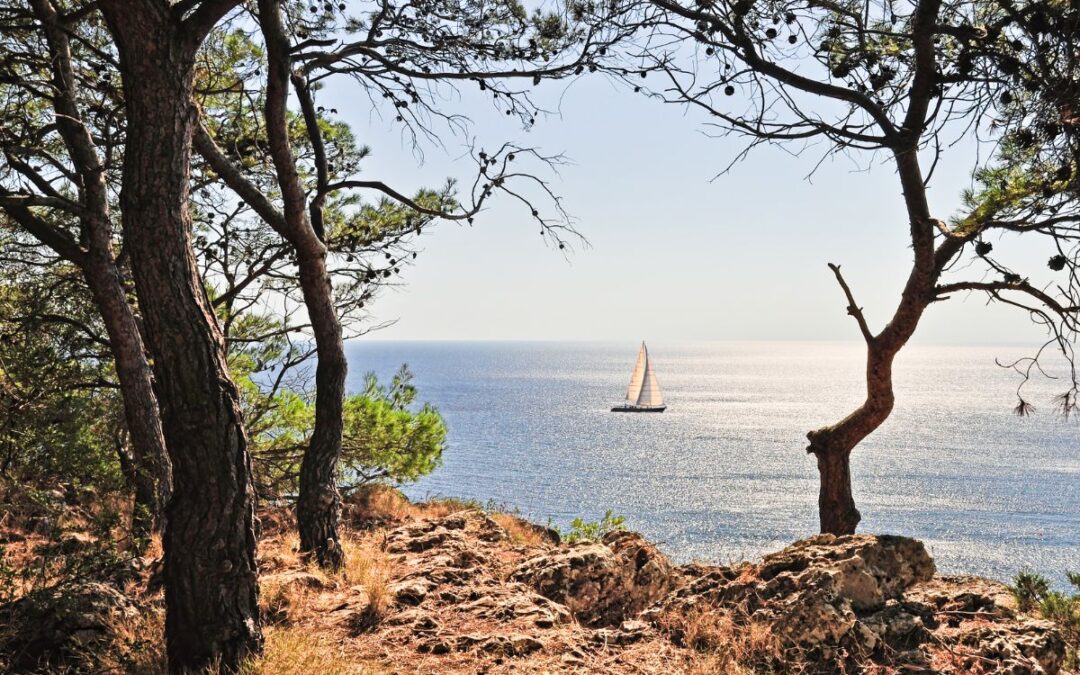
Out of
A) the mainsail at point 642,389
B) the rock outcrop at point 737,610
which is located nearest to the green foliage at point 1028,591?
the rock outcrop at point 737,610

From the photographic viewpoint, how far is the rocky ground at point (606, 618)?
4422 millimetres

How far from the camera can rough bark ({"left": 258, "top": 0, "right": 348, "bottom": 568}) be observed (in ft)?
21.8

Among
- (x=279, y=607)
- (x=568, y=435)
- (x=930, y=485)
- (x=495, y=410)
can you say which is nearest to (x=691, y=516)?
(x=930, y=485)

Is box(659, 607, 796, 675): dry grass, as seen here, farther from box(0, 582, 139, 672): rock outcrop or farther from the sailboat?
the sailboat

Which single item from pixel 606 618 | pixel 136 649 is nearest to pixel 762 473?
pixel 606 618

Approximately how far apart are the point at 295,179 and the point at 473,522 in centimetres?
390

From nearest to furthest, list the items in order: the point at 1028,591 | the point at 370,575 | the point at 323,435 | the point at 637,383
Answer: the point at 1028,591
the point at 370,575
the point at 323,435
the point at 637,383

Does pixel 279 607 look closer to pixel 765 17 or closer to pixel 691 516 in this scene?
pixel 765 17

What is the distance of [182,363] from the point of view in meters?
4.03

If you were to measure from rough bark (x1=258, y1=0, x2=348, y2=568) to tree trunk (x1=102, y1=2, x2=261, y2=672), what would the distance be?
245cm

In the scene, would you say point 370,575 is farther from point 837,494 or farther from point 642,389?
point 642,389

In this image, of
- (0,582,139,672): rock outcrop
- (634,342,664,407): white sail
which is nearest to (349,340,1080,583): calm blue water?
(634,342,664,407): white sail

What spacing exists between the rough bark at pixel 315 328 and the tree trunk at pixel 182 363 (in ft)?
8.05

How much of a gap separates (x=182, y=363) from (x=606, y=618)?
3.46m
